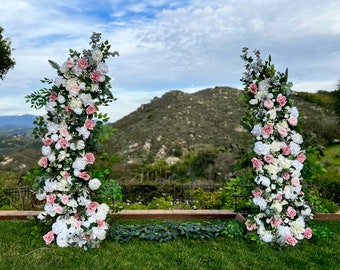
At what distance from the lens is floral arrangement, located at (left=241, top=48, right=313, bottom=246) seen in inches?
209

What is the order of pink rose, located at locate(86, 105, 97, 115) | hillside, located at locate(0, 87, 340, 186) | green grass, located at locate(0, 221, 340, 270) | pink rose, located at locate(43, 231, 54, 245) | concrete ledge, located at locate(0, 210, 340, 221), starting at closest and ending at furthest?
1. green grass, located at locate(0, 221, 340, 270)
2. pink rose, located at locate(43, 231, 54, 245)
3. pink rose, located at locate(86, 105, 97, 115)
4. concrete ledge, located at locate(0, 210, 340, 221)
5. hillside, located at locate(0, 87, 340, 186)

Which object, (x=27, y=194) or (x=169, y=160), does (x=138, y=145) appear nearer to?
(x=169, y=160)

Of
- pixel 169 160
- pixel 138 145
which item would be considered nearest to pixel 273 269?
pixel 169 160

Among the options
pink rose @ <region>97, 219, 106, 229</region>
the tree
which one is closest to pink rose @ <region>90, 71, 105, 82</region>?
pink rose @ <region>97, 219, 106, 229</region>

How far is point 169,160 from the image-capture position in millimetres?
17250

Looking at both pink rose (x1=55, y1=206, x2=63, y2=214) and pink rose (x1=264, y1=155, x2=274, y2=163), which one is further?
pink rose (x1=264, y1=155, x2=274, y2=163)

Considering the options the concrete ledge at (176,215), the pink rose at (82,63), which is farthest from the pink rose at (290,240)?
the pink rose at (82,63)

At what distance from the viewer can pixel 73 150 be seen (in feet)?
17.2

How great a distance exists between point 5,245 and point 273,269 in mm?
3578

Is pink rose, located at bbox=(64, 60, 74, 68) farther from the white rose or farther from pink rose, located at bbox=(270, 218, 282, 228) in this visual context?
pink rose, located at bbox=(270, 218, 282, 228)

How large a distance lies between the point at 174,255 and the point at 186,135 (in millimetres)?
16941

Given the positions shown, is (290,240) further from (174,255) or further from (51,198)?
(51,198)

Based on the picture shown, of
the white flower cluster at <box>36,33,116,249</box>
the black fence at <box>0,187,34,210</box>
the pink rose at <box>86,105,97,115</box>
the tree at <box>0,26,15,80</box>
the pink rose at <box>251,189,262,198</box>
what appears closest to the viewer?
the white flower cluster at <box>36,33,116,249</box>

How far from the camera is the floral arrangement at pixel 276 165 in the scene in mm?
5316
